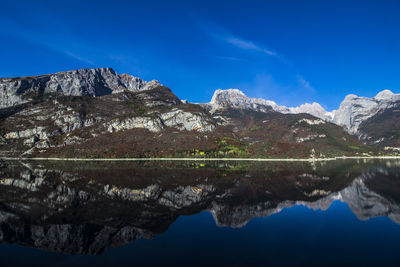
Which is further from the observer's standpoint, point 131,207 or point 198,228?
point 131,207

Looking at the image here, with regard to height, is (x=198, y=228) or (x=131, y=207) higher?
(x=131, y=207)

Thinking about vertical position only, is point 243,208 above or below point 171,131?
below

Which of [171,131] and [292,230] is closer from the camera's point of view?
[292,230]

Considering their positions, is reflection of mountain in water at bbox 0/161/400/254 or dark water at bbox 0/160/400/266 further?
reflection of mountain in water at bbox 0/161/400/254

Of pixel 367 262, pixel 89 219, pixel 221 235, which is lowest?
pixel 367 262

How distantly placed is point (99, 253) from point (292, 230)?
15.4 meters

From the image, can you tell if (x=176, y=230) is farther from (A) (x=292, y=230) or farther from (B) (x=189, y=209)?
(A) (x=292, y=230)

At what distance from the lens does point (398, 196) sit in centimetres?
3425

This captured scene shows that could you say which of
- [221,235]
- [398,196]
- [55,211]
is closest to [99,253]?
[221,235]

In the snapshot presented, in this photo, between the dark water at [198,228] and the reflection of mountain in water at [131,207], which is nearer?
the dark water at [198,228]

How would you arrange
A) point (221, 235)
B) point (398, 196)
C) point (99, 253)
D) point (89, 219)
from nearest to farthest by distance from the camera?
point (99, 253)
point (221, 235)
point (89, 219)
point (398, 196)

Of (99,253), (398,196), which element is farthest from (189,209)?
(398,196)

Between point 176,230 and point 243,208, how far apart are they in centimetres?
954

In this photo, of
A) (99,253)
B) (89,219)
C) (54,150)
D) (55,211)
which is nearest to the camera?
(99,253)
